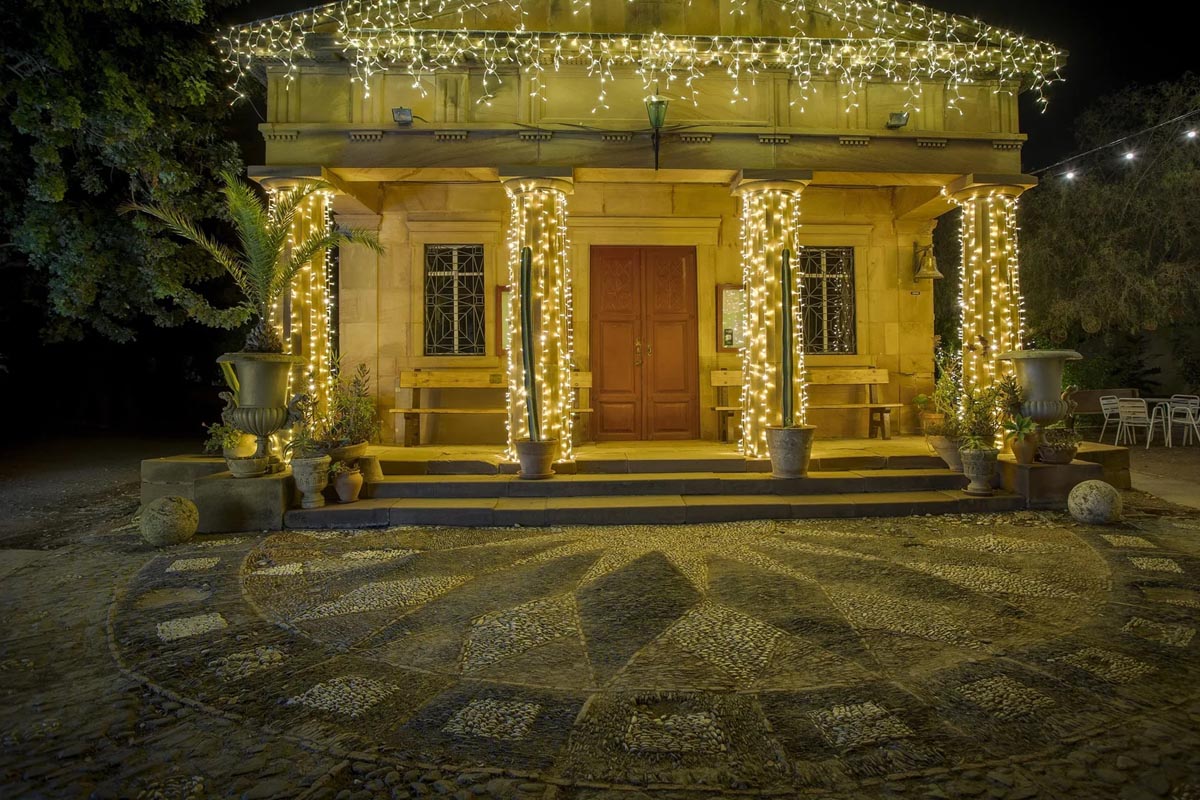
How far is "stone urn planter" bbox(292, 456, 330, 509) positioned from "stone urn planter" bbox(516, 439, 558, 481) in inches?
75.4

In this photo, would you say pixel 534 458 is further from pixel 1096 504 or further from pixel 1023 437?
pixel 1096 504

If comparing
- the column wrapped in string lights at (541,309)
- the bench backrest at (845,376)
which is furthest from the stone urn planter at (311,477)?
the bench backrest at (845,376)

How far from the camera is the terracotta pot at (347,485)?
21.5ft

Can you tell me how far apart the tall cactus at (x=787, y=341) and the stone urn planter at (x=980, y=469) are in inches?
70.6

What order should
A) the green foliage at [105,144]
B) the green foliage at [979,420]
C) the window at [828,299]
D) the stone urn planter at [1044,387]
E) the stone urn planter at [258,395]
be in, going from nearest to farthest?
the stone urn planter at [258,395], the stone urn planter at [1044,387], the green foliage at [979,420], the green foliage at [105,144], the window at [828,299]

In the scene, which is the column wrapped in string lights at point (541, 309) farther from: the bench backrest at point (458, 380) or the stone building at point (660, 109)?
the bench backrest at point (458, 380)

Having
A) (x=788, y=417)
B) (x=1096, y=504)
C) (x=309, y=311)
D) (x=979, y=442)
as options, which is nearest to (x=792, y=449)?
(x=788, y=417)

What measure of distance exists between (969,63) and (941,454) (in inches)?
183

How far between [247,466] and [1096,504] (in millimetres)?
7870

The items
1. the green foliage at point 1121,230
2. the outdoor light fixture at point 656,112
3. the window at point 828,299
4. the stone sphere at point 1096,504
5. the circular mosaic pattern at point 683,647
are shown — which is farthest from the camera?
the green foliage at point 1121,230

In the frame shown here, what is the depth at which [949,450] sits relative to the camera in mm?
7199

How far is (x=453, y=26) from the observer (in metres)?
7.83

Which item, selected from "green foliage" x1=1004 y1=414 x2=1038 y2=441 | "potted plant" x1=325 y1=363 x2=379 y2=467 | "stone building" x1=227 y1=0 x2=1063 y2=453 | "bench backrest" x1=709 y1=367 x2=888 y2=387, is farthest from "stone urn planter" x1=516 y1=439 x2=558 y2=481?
"green foliage" x1=1004 y1=414 x2=1038 y2=441

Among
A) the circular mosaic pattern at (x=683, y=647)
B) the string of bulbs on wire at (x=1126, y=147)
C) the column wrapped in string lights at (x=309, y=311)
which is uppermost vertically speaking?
the string of bulbs on wire at (x=1126, y=147)
